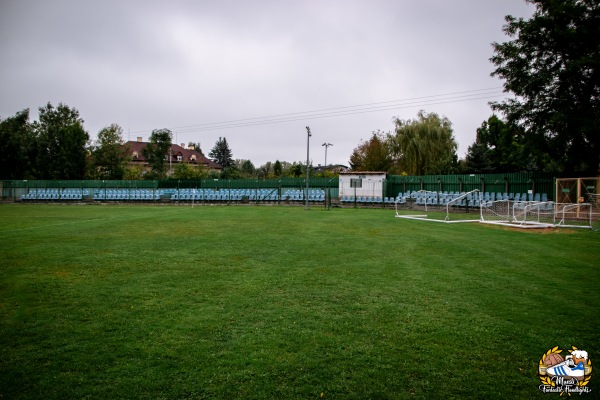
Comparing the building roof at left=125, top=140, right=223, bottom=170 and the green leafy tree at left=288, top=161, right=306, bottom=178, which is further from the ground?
the building roof at left=125, top=140, right=223, bottom=170

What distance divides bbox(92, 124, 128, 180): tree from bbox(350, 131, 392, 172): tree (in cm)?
4028

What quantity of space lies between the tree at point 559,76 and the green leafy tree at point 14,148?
63388mm

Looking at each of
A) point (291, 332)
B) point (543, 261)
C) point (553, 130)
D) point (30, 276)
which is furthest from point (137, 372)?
point (553, 130)

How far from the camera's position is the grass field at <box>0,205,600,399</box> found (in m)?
A: 3.41

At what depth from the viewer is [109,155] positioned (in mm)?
60844

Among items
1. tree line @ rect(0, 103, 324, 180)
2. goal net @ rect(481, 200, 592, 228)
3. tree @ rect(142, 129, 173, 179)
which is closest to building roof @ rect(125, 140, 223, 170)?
tree line @ rect(0, 103, 324, 180)

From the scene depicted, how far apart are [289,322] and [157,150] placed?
191 feet

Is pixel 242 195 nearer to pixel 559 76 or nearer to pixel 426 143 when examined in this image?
pixel 426 143

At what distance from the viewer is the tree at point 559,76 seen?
71.0 ft

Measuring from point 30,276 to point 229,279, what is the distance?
4.03m

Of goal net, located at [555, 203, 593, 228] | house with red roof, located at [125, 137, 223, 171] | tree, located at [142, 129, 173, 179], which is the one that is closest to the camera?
goal net, located at [555, 203, 593, 228]

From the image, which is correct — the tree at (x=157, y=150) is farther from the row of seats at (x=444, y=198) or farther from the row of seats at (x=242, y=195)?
the row of seats at (x=444, y=198)

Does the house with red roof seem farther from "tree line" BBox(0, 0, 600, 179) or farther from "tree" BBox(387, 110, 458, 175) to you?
"tree" BBox(387, 110, 458, 175)

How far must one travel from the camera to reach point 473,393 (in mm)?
3268
